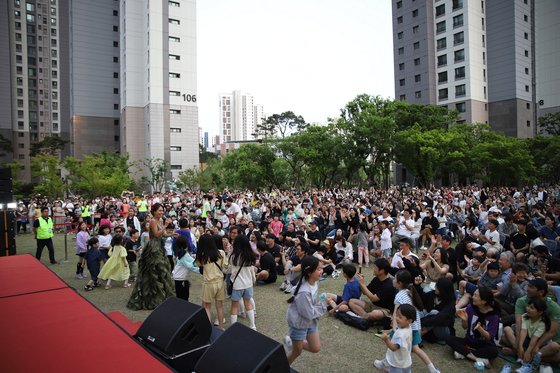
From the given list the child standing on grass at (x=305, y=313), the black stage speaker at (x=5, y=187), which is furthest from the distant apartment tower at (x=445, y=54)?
the child standing on grass at (x=305, y=313)

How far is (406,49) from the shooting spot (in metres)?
50.8

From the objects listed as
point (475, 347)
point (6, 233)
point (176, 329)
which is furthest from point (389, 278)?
point (6, 233)

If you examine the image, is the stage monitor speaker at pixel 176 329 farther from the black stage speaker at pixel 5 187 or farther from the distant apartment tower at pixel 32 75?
the distant apartment tower at pixel 32 75

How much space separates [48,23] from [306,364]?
8827 centimetres

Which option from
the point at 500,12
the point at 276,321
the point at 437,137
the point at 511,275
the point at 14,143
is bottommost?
the point at 276,321

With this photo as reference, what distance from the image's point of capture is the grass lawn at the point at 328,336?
5023mm

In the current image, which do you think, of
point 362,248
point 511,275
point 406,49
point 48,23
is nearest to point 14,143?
point 48,23

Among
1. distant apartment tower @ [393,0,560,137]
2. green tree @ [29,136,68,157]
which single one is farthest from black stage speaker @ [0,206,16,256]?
distant apartment tower @ [393,0,560,137]

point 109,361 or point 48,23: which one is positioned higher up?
point 48,23

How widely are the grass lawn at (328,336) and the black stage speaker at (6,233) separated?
2.79m

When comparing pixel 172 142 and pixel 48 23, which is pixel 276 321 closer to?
pixel 172 142

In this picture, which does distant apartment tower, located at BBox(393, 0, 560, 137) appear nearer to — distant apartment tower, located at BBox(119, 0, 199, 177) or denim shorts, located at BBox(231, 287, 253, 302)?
distant apartment tower, located at BBox(119, 0, 199, 177)

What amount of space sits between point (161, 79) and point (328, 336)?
46013mm

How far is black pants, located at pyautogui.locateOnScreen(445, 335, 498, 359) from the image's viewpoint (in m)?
4.97
